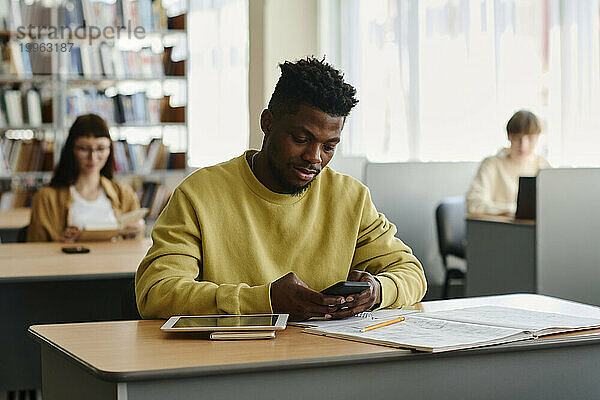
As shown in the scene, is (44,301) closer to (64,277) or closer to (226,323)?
(64,277)

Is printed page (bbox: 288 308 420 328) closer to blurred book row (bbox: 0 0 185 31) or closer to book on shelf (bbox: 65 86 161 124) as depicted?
book on shelf (bbox: 65 86 161 124)

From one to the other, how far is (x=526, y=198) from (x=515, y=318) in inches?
87.3

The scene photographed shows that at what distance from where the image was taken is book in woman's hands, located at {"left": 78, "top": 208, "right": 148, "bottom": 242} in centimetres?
372

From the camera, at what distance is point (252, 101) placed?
6.26 metres

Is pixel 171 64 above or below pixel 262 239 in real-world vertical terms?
above

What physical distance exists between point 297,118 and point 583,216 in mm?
2429

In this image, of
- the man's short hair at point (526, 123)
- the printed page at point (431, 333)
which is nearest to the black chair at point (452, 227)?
the man's short hair at point (526, 123)

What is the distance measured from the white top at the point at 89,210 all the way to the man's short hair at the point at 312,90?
2.20m

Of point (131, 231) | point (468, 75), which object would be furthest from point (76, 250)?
point (468, 75)

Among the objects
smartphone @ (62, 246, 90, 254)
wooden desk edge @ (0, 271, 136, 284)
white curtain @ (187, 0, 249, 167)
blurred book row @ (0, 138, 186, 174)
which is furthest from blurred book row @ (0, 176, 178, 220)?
wooden desk edge @ (0, 271, 136, 284)

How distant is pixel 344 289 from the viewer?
5.66ft

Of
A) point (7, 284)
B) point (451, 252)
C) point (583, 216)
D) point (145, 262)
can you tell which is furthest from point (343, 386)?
point (451, 252)

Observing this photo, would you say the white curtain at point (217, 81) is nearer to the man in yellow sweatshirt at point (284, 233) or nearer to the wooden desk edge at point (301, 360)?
the man in yellow sweatshirt at point (284, 233)

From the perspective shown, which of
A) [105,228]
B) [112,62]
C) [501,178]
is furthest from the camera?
[112,62]
